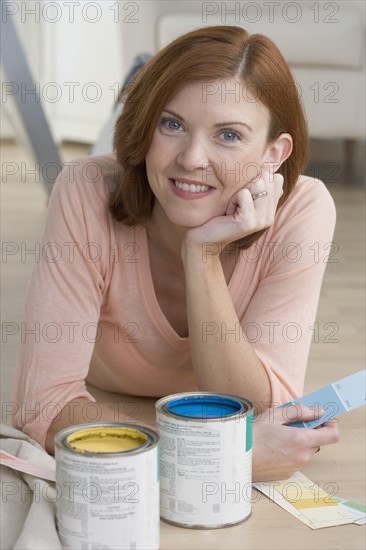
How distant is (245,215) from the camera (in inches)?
53.1

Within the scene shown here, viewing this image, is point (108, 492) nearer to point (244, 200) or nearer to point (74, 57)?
point (244, 200)

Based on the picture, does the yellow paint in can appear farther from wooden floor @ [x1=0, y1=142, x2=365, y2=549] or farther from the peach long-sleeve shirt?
the peach long-sleeve shirt

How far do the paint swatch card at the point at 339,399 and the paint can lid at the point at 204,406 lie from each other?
0.18 metres

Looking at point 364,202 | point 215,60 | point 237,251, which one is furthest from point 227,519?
point 364,202

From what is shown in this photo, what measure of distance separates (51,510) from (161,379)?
0.50m

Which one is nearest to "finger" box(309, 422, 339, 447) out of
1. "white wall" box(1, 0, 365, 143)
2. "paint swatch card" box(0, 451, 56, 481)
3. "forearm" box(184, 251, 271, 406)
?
"forearm" box(184, 251, 271, 406)

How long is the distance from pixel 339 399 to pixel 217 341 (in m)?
0.18

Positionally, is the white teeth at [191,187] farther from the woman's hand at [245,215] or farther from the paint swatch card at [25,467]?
the paint swatch card at [25,467]

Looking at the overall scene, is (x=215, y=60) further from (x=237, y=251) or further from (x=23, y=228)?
(x=23, y=228)

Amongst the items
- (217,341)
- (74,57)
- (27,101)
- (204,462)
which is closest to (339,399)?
(217,341)

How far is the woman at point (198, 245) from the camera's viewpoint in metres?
1.31

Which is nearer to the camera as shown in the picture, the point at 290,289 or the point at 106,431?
the point at 106,431

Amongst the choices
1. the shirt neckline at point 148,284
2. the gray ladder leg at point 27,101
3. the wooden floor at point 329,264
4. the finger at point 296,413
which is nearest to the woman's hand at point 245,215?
the shirt neckline at point 148,284

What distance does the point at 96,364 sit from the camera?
168 cm
